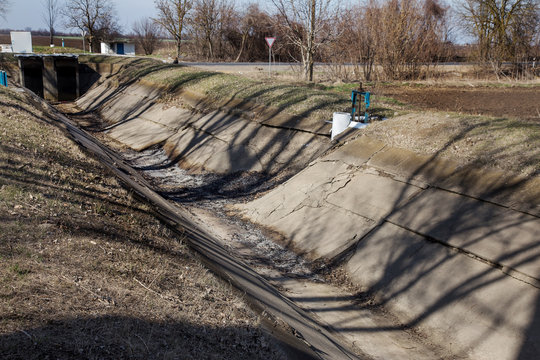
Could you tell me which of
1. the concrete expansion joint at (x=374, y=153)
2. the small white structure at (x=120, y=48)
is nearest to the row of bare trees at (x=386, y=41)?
the concrete expansion joint at (x=374, y=153)

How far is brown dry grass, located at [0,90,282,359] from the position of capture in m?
4.05

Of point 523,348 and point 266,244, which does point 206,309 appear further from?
point 266,244

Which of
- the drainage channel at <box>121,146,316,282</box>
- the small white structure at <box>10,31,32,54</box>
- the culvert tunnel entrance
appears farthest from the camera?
the small white structure at <box>10,31,32,54</box>

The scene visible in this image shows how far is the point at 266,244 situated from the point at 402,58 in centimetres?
2251

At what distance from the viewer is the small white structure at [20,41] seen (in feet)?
138

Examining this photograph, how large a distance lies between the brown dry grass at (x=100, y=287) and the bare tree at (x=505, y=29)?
110 ft

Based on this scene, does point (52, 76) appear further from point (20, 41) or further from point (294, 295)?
point (294, 295)

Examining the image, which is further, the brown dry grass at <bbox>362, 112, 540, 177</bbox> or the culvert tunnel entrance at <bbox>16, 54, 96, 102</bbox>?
the culvert tunnel entrance at <bbox>16, 54, 96, 102</bbox>

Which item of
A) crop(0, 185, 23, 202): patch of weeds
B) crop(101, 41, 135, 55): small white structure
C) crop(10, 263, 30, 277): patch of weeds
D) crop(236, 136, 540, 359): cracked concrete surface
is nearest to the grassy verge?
crop(236, 136, 540, 359): cracked concrete surface

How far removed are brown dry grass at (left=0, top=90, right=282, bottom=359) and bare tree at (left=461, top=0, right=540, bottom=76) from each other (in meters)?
33.7

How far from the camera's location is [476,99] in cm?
2133

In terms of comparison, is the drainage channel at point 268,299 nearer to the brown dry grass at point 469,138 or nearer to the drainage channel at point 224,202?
the drainage channel at point 224,202

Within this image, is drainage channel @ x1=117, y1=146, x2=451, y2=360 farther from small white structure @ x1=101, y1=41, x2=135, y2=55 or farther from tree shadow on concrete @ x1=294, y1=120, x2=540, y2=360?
small white structure @ x1=101, y1=41, x2=135, y2=55

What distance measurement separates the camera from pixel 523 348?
240 inches
